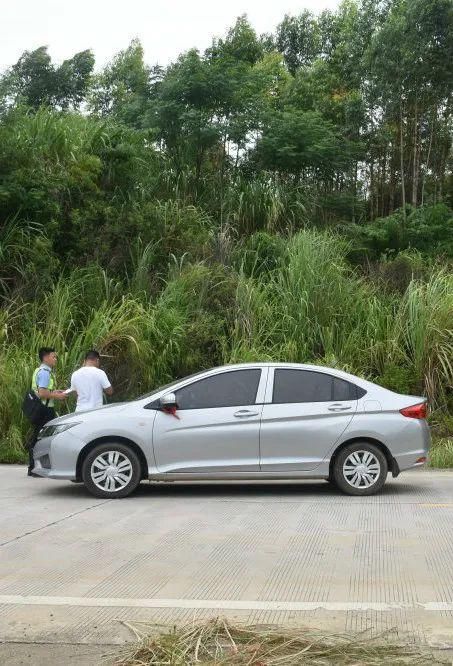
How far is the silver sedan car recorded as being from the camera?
33.7 feet

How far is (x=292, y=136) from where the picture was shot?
993 inches

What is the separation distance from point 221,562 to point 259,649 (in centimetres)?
233

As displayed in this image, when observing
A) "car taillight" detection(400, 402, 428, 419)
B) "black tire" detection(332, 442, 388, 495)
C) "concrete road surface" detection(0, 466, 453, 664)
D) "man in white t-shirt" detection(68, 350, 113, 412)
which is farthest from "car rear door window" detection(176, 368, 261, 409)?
"man in white t-shirt" detection(68, 350, 113, 412)

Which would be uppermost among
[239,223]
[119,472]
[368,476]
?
[239,223]

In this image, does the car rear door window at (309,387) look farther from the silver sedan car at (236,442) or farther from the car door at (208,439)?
the car door at (208,439)

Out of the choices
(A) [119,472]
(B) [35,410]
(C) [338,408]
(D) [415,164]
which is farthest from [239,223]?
(A) [119,472]

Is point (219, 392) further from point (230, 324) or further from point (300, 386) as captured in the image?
point (230, 324)

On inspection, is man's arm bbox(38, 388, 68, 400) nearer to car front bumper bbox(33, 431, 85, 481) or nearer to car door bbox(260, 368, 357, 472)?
car front bumper bbox(33, 431, 85, 481)

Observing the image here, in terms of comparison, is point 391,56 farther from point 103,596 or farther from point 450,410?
point 103,596

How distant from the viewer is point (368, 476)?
34.2ft

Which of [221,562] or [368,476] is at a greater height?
[368,476]

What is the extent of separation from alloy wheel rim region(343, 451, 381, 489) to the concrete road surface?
0.86 ft

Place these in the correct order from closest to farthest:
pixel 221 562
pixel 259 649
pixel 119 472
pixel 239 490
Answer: pixel 259 649
pixel 221 562
pixel 119 472
pixel 239 490

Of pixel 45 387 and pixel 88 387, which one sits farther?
pixel 45 387
